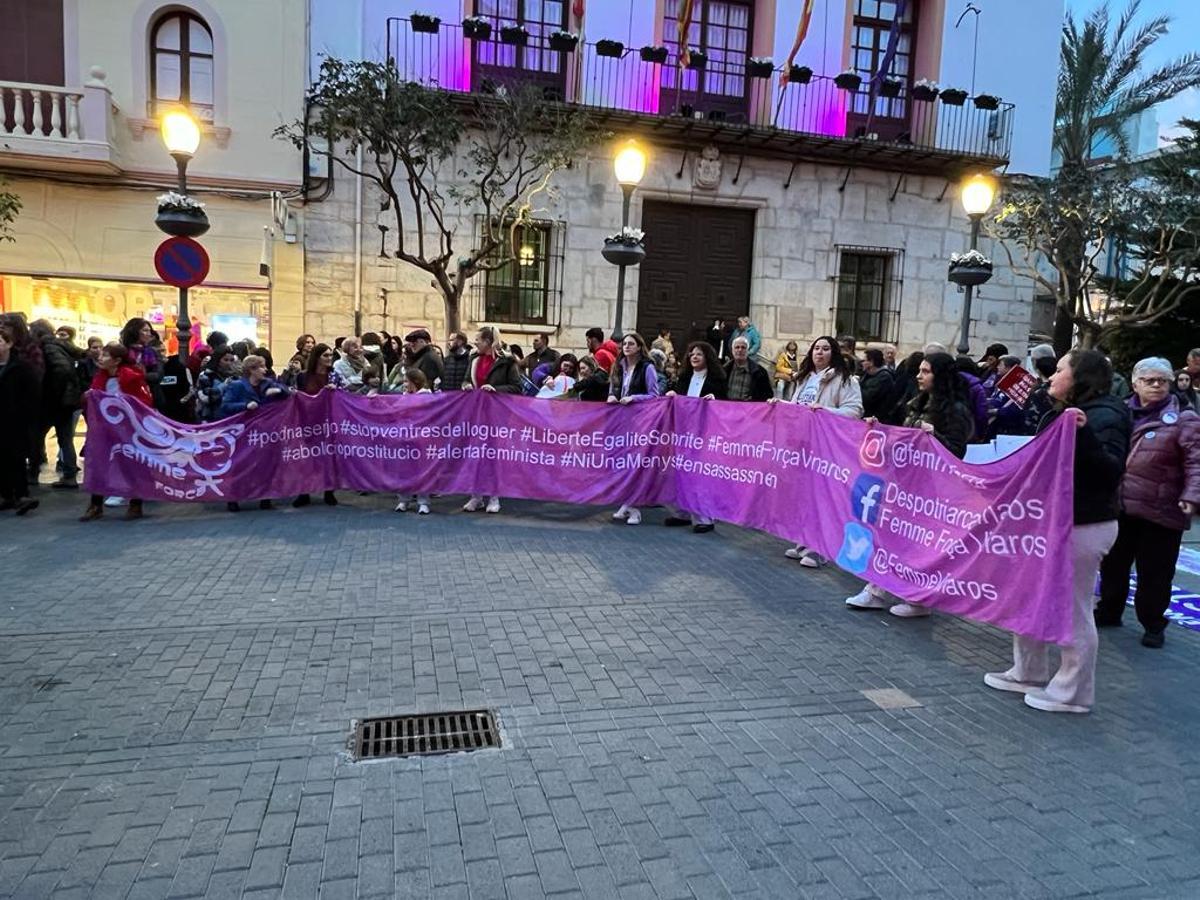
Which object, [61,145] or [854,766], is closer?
[854,766]

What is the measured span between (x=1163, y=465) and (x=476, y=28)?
45.7 ft

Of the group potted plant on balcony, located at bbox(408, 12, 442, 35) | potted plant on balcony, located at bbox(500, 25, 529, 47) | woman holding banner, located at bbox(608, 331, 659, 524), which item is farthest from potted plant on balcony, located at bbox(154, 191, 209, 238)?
potted plant on balcony, located at bbox(500, 25, 529, 47)

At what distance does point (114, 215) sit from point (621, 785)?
15.7m

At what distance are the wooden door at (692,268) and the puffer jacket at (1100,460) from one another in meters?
13.4

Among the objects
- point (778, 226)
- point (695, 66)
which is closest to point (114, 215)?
point (695, 66)

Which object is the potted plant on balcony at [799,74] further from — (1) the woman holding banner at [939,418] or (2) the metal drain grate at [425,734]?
(2) the metal drain grate at [425,734]

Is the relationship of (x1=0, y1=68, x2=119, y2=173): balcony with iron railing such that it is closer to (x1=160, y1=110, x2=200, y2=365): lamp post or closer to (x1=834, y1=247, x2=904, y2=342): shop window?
(x1=160, y1=110, x2=200, y2=365): lamp post

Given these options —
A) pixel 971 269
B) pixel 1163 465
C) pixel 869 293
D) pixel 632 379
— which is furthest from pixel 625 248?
pixel 869 293

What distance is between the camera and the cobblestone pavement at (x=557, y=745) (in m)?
3.00

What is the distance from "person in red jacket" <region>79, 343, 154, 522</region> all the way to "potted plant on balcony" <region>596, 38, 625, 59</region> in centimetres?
1129

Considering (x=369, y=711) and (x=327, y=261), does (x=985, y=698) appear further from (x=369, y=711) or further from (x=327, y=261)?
(x=327, y=261)

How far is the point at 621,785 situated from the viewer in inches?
140

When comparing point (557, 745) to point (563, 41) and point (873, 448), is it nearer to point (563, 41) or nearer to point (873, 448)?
point (873, 448)

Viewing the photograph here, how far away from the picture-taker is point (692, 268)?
58.4ft
